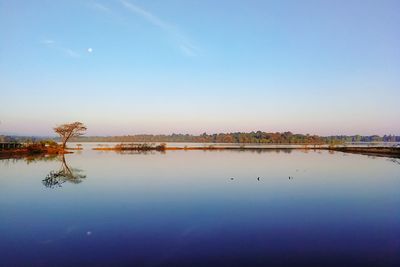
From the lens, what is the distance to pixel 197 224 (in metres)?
12.9

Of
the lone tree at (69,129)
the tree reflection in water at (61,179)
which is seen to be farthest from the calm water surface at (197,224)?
the lone tree at (69,129)

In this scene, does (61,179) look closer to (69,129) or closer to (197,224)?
(197,224)

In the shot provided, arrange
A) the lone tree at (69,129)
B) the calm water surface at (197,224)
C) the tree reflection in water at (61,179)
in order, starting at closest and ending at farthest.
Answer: the calm water surface at (197,224) → the tree reflection in water at (61,179) → the lone tree at (69,129)

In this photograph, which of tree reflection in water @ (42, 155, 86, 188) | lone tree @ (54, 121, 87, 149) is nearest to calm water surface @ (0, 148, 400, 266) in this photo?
tree reflection in water @ (42, 155, 86, 188)

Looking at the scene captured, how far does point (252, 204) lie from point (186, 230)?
5.69 meters

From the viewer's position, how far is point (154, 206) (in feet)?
52.2

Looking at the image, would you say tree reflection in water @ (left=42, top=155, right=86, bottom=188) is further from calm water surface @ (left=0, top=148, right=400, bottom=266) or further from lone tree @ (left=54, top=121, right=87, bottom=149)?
lone tree @ (left=54, top=121, right=87, bottom=149)

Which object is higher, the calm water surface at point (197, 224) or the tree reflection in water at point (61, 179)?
the tree reflection in water at point (61, 179)

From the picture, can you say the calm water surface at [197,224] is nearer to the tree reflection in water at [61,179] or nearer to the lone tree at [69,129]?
the tree reflection in water at [61,179]

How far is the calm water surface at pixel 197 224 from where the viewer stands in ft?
30.2

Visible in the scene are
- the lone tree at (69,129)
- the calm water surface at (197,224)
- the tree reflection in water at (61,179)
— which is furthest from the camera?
the lone tree at (69,129)

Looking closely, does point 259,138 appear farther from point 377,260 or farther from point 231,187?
point 377,260

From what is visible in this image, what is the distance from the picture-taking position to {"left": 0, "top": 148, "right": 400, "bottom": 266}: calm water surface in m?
9.20

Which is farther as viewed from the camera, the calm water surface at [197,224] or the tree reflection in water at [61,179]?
the tree reflection in water at [61,179]
